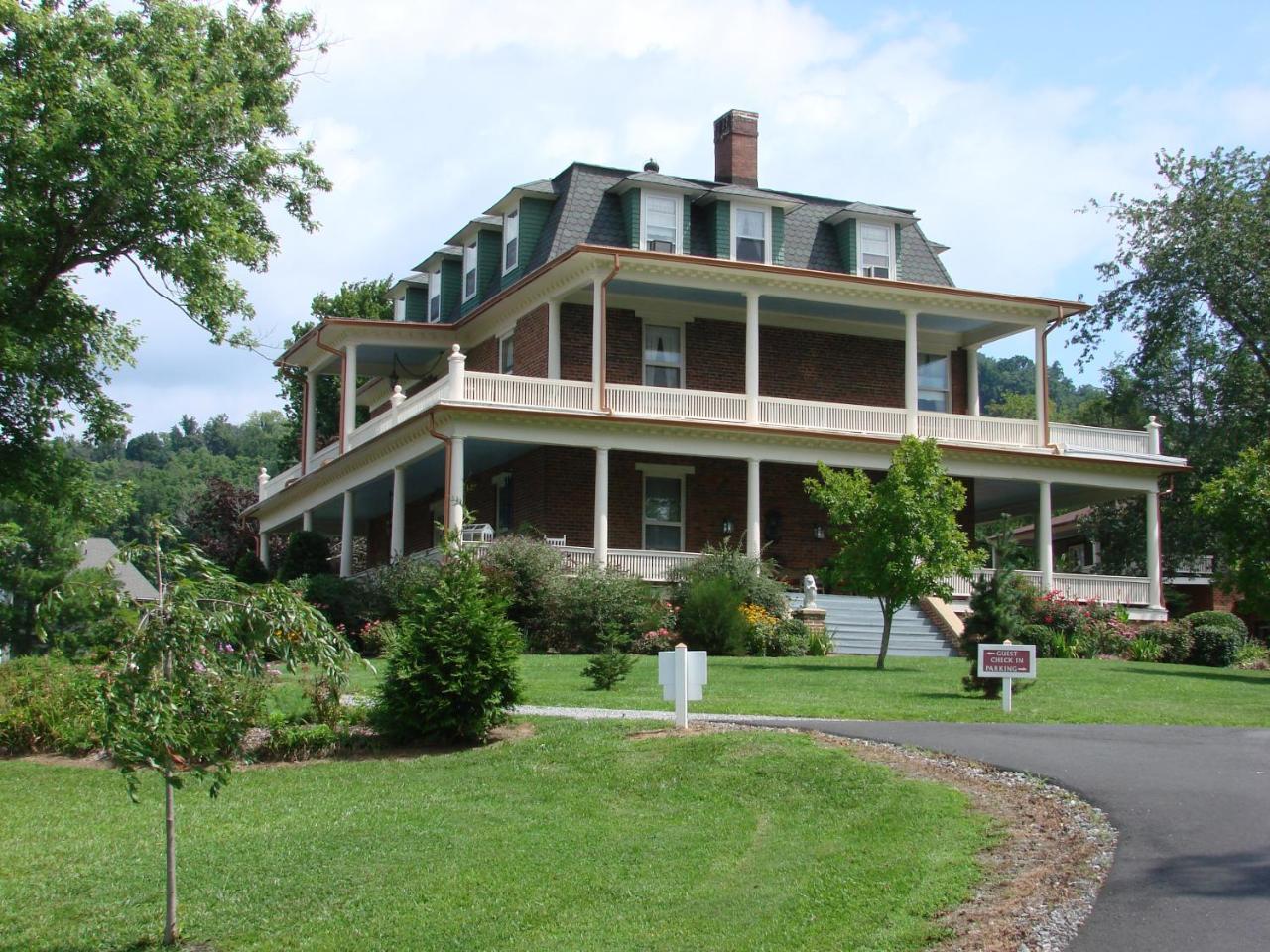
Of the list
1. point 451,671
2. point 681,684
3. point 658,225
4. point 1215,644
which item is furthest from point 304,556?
point 681,684

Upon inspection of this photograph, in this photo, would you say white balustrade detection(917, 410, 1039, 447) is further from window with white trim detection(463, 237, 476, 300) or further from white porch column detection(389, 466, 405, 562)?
window with white trim detection(463, 237, 476, 300)

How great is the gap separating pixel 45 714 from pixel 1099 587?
22.5 m

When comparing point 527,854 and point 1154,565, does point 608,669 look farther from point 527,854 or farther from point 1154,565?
point 1154,565

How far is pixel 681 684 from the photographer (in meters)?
14.4

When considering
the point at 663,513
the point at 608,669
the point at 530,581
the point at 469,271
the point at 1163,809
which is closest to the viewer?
the point at 1163,809

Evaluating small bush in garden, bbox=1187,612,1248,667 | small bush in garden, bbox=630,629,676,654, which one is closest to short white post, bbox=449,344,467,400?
small bush in garden, bbox=630,629,676,654

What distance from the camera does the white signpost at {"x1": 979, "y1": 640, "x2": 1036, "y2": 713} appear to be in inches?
642

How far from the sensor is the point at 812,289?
102ft

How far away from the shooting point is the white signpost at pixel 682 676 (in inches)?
567

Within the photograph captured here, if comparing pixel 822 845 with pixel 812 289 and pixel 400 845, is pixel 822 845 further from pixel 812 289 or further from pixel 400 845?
pixel 812 289

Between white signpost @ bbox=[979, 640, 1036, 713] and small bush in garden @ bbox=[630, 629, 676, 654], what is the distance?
8.87 metres

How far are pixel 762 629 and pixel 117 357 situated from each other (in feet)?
37.2

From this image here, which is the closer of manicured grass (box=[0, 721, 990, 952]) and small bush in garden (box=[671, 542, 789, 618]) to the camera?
manicured grass (box=[0, 721, 990, 952])

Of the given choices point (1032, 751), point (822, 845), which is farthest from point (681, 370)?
point (822, 845)
